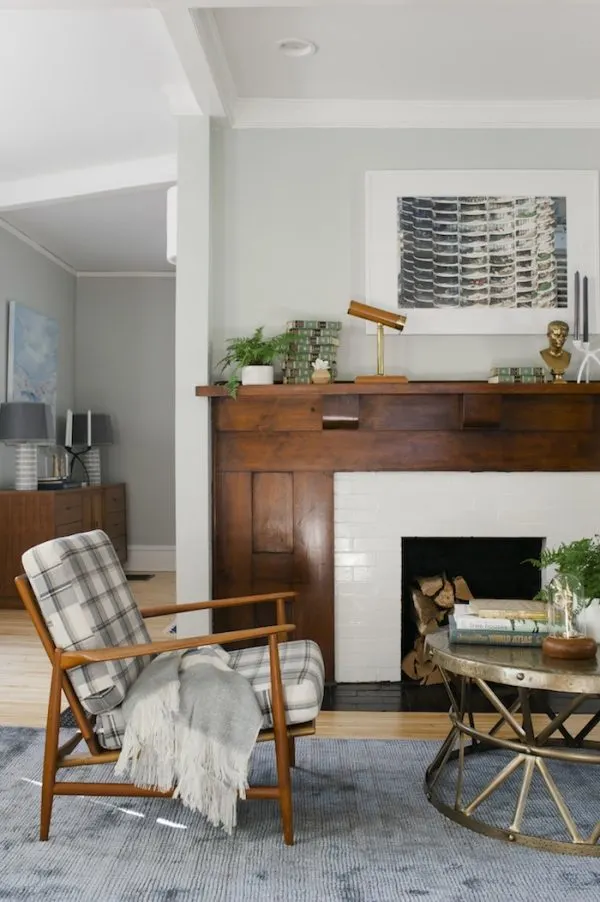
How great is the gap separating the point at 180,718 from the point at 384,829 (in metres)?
0.63

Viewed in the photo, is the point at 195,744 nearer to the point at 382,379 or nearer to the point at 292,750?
the point at 292,750

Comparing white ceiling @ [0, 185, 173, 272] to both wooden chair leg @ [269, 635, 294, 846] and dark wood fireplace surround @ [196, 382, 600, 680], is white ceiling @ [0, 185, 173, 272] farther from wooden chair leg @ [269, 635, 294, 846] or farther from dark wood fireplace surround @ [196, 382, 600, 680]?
wooden chair leg @ [269, 635, 294, 846]

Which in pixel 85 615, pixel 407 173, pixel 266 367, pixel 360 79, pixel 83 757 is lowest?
pixel 83 757

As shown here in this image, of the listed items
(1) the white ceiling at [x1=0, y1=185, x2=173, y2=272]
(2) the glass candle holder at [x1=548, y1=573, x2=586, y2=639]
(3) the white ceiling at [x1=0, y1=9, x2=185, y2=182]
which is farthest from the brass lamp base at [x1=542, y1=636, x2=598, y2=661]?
(1) the white ceiling at [x1=0, y1=185, x2=173, y2=272]

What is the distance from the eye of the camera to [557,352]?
3930 mm

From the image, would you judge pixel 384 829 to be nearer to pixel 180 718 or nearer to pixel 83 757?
pixel 180 718

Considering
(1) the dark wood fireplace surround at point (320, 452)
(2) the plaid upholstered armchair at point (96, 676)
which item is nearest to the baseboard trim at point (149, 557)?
(1) the dark wood fireplace surround at point (320, 452)

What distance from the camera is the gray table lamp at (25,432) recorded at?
233 inches

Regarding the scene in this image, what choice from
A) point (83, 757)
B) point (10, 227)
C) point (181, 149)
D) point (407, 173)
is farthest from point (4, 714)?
point (10, 227)

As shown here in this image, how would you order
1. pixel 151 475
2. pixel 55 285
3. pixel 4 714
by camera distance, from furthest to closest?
1. pixel 151 475
2. pixel 55 285
3. pixel 4 714

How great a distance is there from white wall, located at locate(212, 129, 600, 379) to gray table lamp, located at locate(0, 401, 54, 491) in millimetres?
2374

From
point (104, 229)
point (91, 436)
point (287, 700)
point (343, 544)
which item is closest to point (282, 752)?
point (287, 700)

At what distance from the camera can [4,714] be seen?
3.47m

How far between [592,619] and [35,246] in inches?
217
